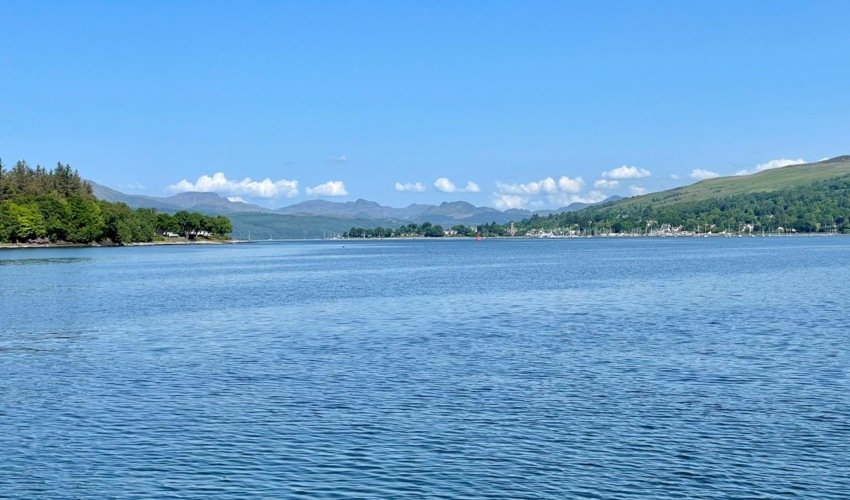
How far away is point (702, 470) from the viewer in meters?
25.2

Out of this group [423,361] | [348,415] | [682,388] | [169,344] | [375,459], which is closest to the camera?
[375,459]

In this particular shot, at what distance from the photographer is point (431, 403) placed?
112 feet

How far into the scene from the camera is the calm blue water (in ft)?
81.8

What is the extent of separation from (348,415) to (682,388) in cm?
1346

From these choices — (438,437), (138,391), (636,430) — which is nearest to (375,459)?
(438,437)

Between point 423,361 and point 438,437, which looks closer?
point 438,437

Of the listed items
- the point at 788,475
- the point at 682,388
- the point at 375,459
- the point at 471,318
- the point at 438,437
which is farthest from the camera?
the point at 471,318

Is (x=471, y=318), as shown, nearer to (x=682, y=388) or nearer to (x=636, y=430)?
(x=682, y=388)

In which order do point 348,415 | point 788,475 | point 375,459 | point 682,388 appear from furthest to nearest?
1. point 682,388
2. point 348,415
3. point 375,459
4. point 788,475

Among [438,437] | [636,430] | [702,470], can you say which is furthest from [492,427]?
Answer: [702,470]

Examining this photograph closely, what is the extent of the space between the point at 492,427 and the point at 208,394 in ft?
41.1

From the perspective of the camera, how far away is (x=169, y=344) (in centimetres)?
5203

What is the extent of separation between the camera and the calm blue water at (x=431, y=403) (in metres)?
24.9

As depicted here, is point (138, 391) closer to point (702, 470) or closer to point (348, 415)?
point (348, 415)
